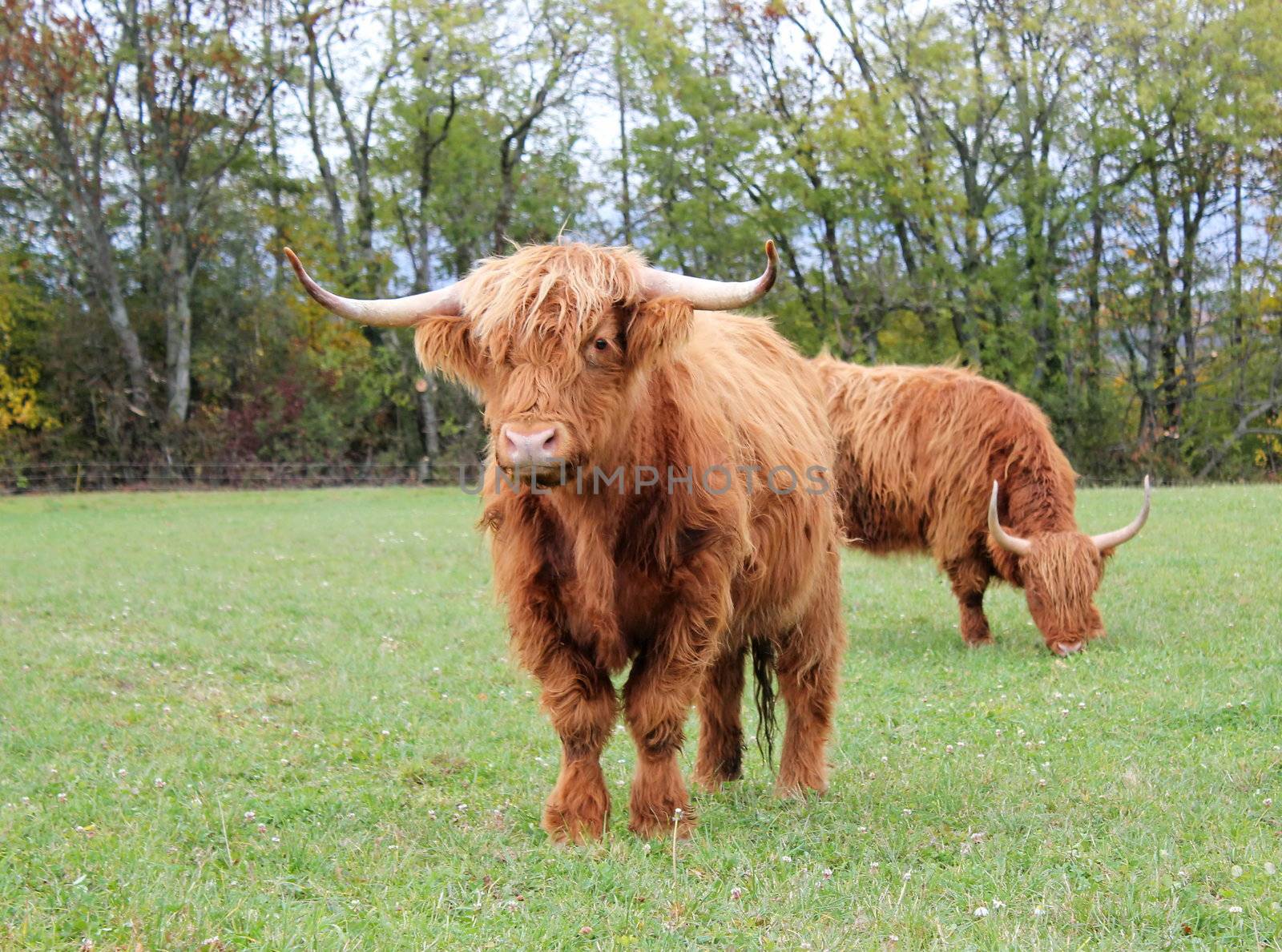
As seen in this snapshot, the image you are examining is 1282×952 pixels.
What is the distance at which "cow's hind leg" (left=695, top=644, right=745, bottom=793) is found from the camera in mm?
5191

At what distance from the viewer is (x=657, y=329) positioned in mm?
3961

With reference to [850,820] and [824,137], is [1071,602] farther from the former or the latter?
[824,137]

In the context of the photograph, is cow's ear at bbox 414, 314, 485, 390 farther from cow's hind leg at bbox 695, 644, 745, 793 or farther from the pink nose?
cow's hind leg at bbox 695, 644, 745, 793

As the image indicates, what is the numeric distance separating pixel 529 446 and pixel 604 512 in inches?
19.8

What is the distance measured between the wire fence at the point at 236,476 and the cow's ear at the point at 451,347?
2285 centimetres

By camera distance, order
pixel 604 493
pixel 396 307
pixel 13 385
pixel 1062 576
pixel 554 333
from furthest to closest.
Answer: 1. pixel 13 385
2. pixel 1062 576
3. pixel 396 307
4. pixel 604 493
5. pixel 554 333

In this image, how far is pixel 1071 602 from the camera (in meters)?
7.96

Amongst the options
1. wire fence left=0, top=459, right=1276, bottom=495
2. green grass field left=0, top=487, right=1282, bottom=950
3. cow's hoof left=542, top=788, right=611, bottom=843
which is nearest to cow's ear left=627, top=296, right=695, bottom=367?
cow's hoof left=542, top=788, right=611, bottom=843

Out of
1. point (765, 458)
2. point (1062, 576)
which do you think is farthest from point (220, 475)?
Result: point (765, 458)

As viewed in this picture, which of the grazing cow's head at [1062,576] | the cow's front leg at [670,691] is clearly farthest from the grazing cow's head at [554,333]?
the grazing cow's head at [1062,576]

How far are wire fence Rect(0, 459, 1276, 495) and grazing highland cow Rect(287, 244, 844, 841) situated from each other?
899 inches

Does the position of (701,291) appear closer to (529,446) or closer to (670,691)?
(529,446)

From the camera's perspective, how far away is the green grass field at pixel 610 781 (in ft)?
10.8

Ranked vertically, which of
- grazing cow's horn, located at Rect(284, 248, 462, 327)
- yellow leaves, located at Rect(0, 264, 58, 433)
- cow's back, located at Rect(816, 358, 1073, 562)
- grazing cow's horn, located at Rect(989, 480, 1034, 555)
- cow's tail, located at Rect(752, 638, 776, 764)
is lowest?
cow's tail, located at Rect(752, 638, 776, 764)
